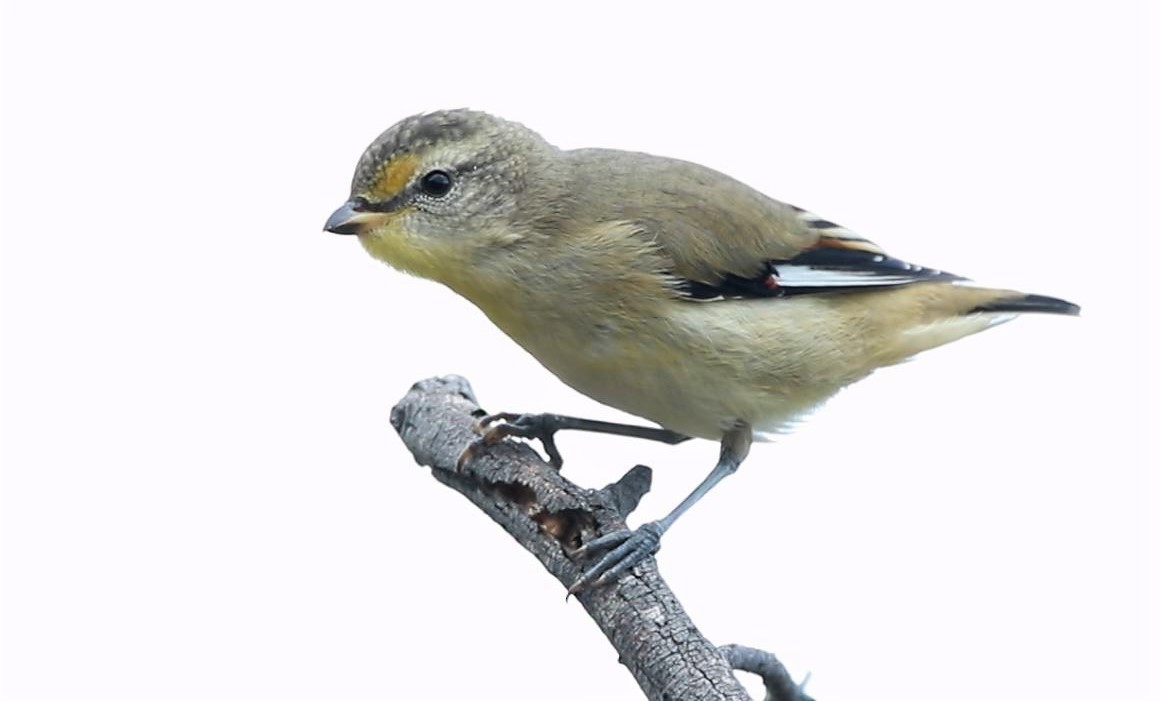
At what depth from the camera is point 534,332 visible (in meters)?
4.46

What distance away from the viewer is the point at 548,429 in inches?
200

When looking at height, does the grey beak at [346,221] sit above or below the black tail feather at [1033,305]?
above

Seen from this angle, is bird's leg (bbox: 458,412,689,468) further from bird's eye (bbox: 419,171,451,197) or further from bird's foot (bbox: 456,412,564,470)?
bird's eye (bbox: 419,171,451,197)

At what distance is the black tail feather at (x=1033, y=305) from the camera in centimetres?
513

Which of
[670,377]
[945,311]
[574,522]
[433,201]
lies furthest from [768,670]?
[433,201]

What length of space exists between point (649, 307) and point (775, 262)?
558 millimetres

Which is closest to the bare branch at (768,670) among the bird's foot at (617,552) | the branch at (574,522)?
the branch at (574,522)

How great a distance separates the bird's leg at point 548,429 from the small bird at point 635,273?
31 mm

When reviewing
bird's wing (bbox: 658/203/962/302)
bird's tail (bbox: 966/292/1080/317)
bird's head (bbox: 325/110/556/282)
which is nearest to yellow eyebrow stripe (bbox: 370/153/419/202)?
bird's head (bbox: 325/110/556/282)

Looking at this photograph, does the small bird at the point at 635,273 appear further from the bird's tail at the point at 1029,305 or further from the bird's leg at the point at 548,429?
the bird's tail at the point at 1029,305

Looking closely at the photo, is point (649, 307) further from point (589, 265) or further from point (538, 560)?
point (538, 560)

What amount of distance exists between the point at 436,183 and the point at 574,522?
1.17 meters

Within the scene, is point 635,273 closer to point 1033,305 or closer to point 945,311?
point 945,311

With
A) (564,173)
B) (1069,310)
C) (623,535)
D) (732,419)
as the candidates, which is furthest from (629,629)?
(1069,310)
